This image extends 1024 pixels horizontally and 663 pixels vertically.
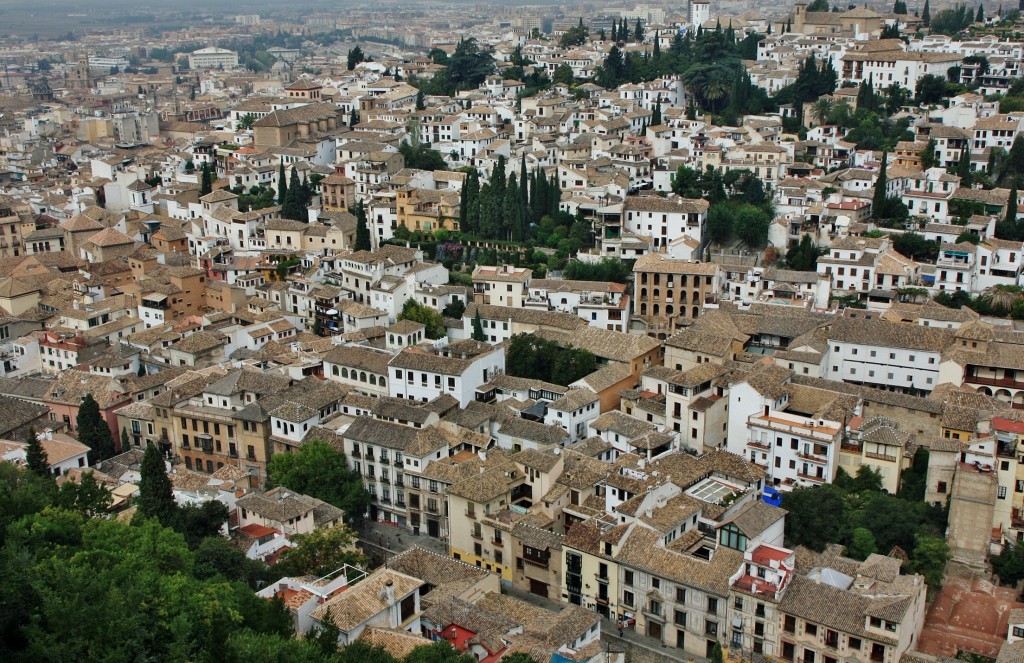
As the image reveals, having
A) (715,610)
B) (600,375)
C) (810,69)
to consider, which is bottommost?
(715,610)

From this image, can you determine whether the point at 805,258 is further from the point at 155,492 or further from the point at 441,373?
the point at 155,492

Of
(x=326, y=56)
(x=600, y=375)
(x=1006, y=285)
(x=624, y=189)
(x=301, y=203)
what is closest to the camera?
(x=600, y=375)

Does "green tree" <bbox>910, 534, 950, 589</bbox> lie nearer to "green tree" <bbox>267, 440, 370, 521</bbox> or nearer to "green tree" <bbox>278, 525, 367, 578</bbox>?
"green tree" <bbox>278, 525, 367, 578</bbox>

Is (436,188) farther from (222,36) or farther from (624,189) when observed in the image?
(222,36)

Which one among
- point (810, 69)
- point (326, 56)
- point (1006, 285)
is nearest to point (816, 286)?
point (1006, 285)

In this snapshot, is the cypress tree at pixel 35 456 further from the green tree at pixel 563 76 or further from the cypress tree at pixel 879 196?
the green tree at pixel 563 76
